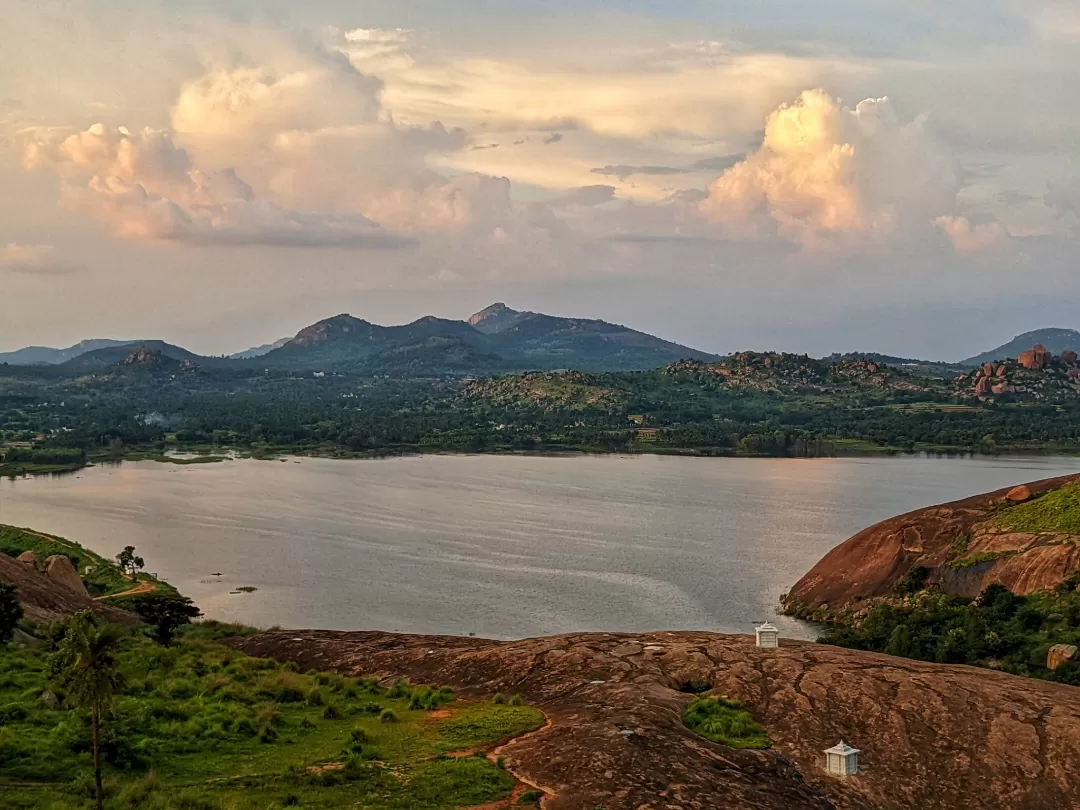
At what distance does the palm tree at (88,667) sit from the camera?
1709 cm

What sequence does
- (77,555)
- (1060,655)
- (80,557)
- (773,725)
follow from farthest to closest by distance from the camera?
(77,555) < (80,557) < (1060,655) < (773,725)

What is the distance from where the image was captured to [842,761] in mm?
23031

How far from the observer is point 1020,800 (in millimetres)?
23047

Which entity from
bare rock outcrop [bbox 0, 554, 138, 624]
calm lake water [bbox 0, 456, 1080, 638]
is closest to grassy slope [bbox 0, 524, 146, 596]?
calm lake water [bbox 0, 456, 1080, 638]

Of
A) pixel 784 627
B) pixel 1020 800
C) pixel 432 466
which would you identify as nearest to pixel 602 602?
pixel 784 627

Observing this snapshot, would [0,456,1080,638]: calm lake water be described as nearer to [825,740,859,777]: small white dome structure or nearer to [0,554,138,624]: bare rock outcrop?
[0,554,138,624]: bare rock outcrop

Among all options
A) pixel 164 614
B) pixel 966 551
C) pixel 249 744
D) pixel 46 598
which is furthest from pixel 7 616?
pixel 966 551

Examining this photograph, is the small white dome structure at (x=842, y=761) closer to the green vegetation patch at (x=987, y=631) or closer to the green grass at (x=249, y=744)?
the green grass at (x=249, y=744)

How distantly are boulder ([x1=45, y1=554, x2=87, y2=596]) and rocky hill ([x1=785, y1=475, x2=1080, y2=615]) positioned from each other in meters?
38.9

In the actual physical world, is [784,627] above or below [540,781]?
below

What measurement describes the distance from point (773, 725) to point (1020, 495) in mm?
37520

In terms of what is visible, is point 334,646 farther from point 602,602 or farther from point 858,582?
point 858,582

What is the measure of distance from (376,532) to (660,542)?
2502cm

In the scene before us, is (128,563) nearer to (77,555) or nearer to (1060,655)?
(77,555)
